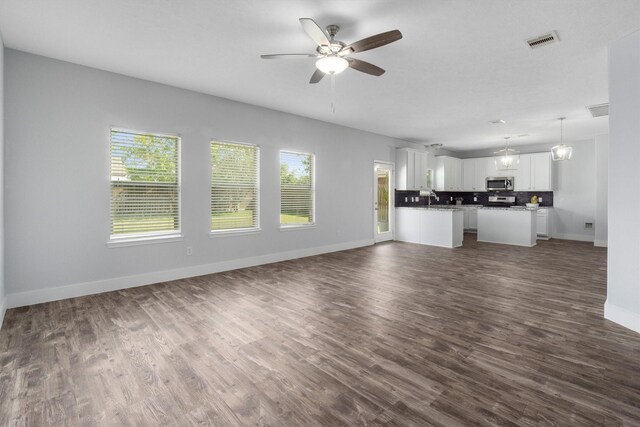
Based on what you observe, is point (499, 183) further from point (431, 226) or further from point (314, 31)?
point (314, 31)

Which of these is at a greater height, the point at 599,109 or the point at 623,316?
the point at 599,109

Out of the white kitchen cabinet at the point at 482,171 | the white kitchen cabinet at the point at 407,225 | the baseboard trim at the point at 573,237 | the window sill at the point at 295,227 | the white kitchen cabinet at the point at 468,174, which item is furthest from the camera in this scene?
the white kitchen cabinet at the point at 468,174

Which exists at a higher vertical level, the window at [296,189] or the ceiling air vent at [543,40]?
the ceiling air vent at [543,40]

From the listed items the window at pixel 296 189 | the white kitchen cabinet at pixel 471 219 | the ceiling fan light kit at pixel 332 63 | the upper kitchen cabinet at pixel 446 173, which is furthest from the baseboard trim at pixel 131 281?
the white kitchen cabinet at pixel 471 219

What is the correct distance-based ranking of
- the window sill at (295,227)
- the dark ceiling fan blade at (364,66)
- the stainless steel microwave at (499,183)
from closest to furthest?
the dark ceiling fan blade at (364,66) < the window sill at (295,227) < the stainless steel microwave at (499,183)

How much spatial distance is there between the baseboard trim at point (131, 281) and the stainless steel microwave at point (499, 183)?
6.95 m

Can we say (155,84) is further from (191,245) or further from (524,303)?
(524,303)

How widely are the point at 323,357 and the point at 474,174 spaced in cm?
969

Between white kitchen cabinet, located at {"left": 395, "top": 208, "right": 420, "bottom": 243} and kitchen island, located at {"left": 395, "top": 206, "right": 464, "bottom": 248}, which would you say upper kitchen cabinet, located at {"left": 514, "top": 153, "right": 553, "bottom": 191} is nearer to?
kitchen island, located at {"left": 395, "top": 206, "right": 464, "bottom": 248}

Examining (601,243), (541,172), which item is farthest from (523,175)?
(601,243)

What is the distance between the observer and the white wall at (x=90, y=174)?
11.5 feet

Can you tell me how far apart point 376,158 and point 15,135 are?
6674 mm

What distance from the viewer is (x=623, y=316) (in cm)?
297

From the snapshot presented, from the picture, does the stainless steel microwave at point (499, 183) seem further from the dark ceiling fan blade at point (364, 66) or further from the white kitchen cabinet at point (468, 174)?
the dark ceiling fan blade at point (364, 66)
